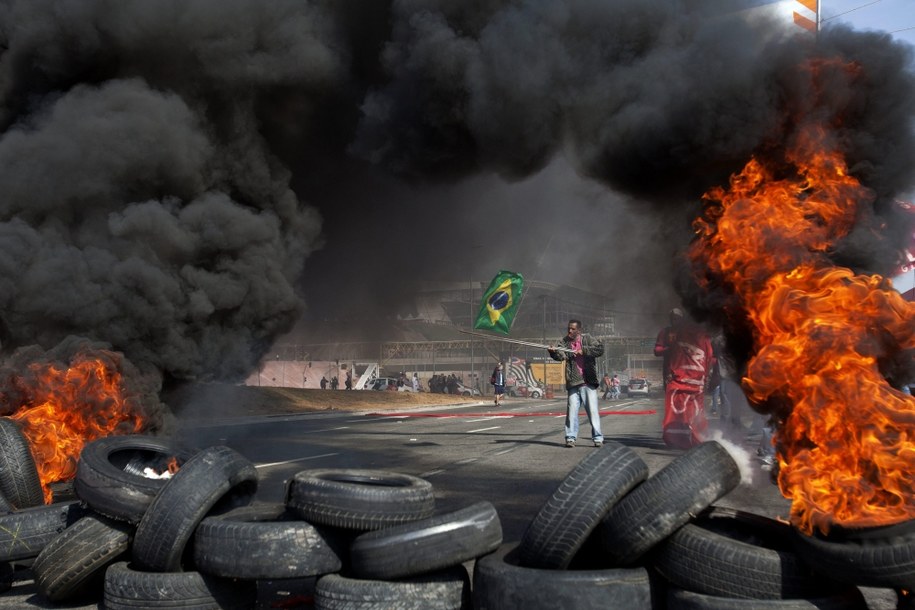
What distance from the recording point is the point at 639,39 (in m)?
7.20

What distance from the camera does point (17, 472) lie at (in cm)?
533

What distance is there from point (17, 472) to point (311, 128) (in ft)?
27.0

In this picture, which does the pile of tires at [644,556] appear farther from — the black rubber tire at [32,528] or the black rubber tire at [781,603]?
the black rubber tire at [32,528]

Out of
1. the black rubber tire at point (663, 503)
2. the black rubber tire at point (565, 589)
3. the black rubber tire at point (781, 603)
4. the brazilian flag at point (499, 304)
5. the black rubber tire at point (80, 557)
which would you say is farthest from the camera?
the brazilian flag at point (499, 304)

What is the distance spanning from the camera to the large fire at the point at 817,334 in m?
3.52

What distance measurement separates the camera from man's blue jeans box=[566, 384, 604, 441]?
1098 cm

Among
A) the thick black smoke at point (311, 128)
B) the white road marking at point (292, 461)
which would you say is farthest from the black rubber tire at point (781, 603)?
the white road marking at point (292, 461)

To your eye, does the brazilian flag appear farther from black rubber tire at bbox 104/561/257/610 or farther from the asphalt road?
black rubber tire at bbox 104/561/257/610

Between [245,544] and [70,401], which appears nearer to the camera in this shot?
[245,544]

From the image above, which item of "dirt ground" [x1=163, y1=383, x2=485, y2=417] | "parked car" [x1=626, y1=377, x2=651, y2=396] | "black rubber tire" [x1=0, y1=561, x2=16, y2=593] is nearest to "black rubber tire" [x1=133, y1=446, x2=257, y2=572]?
"black rubber tire" [x1=0, y1=561, x2=16, y2=593]

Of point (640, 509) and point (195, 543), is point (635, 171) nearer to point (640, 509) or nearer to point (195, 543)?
point (640, 509)

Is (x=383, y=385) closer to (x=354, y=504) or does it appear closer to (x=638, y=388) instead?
(x=638, y=388)

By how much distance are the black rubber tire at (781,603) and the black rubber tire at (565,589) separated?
240mm

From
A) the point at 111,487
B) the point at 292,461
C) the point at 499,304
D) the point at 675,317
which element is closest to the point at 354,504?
the point at 111,487
